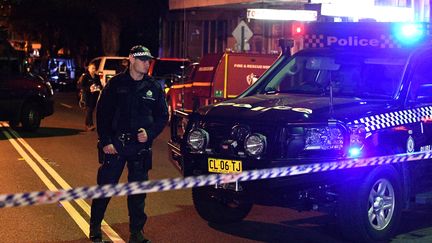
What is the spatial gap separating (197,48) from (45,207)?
3057cm

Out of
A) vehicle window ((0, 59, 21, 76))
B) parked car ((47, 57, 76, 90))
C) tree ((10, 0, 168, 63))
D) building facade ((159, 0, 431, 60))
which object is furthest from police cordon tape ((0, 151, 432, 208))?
parked car ((47, 57, 76, 90))

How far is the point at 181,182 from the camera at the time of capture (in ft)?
17.8

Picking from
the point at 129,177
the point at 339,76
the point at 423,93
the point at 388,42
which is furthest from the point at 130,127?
the point at 388,42

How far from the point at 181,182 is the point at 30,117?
11.7 meters

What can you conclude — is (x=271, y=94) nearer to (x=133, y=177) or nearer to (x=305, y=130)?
(x=305, y=130)

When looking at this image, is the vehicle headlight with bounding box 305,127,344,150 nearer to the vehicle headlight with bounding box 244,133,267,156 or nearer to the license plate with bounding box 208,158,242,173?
the vehicle headlight with bounding box 244,133,267,156

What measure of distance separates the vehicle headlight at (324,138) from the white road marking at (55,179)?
196 cm

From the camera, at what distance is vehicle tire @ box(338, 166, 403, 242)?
20.9ft

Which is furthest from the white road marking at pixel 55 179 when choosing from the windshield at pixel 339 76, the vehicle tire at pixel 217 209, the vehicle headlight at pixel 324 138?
the windshield at pixel 339 76

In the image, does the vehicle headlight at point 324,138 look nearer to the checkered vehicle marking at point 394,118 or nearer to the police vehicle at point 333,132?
the police vehicle at point 333,132

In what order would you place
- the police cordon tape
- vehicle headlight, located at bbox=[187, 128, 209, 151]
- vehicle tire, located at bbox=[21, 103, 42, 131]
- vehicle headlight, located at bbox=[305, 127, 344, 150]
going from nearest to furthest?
1. the police cordon tape
2. vehicle headlight, located at bbox=[305, 127, 344, 150]
3. vehicle headlight, located at bbox=[187, 128, 209, 151]
4. vehicle tire, located at bbox=[21, 103, 42, 131]

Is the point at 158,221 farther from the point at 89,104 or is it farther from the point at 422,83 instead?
the point at 89,104

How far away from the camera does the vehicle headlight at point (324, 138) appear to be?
635 cm

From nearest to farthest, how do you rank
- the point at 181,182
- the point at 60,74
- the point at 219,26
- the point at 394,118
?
the point at 181,182, the point at 394,118, the point at 219,26, the point at 60,74
